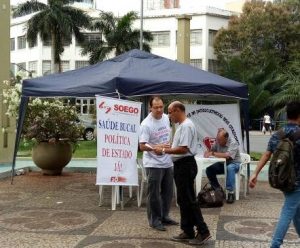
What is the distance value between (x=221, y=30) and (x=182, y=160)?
157 ft

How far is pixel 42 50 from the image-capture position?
6334 cm

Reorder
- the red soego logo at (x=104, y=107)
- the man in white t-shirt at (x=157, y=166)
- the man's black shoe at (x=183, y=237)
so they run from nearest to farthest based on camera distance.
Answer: the man's black shoe at (x=183, y=237) → the man in white t-shirt at (x=157, y=166) → the red soego logo at (x=104, y=107)

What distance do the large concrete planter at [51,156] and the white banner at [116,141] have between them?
4.42 metres

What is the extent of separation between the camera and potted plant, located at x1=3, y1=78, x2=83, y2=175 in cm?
1278

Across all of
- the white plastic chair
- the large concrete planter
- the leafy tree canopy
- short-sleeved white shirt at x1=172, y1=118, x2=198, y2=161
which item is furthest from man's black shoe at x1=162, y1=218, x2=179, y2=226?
the leafy tree canopy

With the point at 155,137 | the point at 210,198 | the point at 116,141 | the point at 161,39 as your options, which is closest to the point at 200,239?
the point at 155,137

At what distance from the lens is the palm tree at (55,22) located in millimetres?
43594

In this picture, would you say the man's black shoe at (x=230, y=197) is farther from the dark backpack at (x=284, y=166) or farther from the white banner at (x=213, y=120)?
the dark backpack at (x=284, y=166)

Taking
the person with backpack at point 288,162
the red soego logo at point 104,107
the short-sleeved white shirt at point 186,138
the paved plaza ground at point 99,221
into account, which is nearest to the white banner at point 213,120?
the paved plaza ground at point 99,221

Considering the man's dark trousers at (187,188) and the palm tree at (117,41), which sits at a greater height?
the palm tree at (117,41)

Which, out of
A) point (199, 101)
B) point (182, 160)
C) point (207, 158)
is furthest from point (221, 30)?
point (182, 160)

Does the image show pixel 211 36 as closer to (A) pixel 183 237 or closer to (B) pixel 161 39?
(B) pixel 161 39

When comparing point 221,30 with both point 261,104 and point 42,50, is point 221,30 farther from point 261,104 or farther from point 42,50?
point 42,50

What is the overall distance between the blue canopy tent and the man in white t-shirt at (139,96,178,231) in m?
1.98
